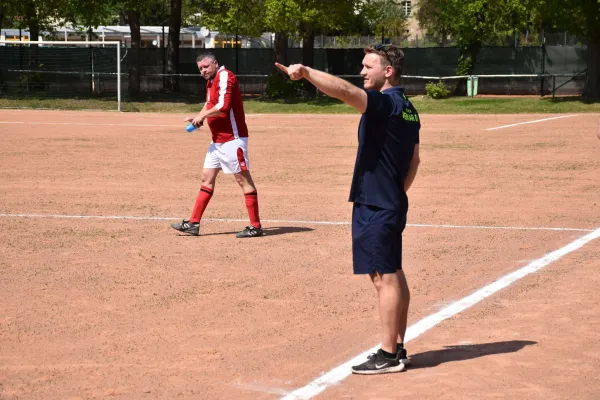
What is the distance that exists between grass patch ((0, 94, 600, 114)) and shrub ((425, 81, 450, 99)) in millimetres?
798

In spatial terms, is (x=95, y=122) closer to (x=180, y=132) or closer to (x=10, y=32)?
(x=180, y=132)

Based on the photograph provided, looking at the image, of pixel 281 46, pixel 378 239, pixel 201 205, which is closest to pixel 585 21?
pixel 281 46

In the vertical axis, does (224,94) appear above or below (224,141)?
above

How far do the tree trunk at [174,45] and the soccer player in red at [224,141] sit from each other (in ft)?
114

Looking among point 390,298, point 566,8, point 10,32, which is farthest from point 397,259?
point 10,32

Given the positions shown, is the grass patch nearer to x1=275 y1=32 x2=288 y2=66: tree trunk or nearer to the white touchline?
x1=275 y1=32 x2=288 y2=66: tree trunk

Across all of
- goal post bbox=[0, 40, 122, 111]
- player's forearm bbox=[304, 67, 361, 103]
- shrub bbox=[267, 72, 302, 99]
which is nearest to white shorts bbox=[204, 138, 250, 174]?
player's forearm bbox=[304, 67, 361, 103]

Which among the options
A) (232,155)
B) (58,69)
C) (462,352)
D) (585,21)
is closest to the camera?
(462,352)

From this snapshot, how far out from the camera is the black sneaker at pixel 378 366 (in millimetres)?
6258

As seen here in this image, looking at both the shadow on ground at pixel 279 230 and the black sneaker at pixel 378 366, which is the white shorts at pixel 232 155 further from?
the black sneaker at pixel 378 366

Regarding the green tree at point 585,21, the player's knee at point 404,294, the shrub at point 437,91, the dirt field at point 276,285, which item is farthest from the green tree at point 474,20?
the player's knee at point 404,294

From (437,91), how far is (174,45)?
41.8 ft

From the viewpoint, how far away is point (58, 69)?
1779 inches

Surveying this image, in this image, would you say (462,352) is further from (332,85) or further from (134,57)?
(134,57)
